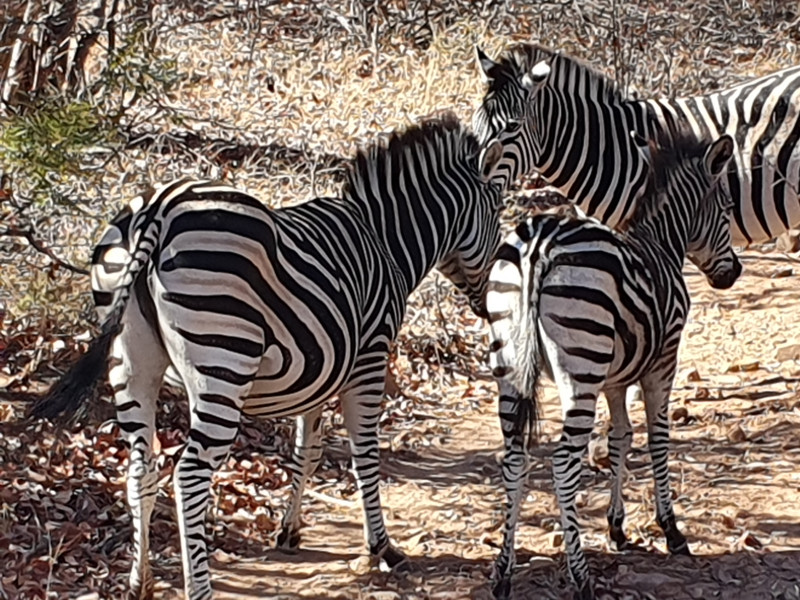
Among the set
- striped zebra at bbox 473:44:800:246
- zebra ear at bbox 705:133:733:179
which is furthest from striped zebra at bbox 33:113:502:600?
striped zebra at bbox 473:44:800:246

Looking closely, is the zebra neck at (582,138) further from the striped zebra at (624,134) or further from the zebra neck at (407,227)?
the zebra neck at (407,227)

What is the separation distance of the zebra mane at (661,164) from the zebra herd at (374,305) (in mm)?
13

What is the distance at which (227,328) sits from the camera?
4.75 m

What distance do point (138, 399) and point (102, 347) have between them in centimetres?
35

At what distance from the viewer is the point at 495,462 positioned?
24.3 ft

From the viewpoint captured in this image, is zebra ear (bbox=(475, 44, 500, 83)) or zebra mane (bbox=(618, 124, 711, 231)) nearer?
zebra mane (bbox=(618, 124, 711, 231))

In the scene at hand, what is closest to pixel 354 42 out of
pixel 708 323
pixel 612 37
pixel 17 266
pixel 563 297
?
pixel 612 37

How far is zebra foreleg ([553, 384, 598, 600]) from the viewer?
5.30m

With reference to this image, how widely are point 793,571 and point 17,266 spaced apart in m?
4.97

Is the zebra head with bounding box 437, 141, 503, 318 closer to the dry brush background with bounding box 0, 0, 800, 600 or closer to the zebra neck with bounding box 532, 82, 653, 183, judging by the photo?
the zebra neck with bounding box 532, 82, 653, 183

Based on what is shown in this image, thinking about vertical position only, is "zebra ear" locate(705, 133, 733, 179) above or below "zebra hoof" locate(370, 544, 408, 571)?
above

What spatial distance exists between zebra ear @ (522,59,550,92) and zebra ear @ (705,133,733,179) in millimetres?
1628

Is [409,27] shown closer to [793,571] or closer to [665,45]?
[665,45]

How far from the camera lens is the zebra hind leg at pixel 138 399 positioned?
492 cm
